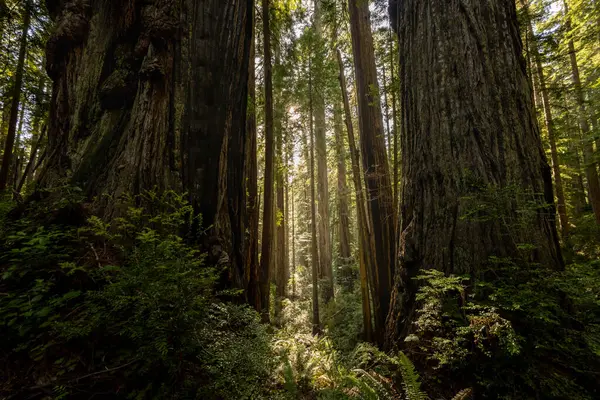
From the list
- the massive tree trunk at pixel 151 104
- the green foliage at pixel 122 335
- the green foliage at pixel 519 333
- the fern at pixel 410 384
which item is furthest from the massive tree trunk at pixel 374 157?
the green foliage at pixel 122 335

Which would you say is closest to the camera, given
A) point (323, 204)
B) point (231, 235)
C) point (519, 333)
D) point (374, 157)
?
point (519, 333)

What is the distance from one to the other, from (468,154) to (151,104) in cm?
383

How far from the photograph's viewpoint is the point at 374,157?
6570 millimetres

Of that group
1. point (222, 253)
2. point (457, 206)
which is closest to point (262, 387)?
point (222, 253)

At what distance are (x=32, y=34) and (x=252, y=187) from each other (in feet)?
21.6

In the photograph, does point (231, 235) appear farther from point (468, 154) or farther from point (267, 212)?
point (468, 154)

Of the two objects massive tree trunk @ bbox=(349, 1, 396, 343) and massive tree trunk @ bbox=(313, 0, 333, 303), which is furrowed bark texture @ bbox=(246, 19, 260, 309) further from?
massive tree trunk @ bbox=(313, 0, 333, 303)

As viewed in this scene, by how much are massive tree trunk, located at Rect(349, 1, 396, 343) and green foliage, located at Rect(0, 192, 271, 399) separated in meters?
4.39

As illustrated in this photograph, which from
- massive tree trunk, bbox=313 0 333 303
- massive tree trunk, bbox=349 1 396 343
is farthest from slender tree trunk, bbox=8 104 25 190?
massive tree trunk, bbox=313 0 333 303

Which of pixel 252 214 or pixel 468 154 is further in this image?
pixel 252 214

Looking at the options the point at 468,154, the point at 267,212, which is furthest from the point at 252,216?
the point at 468,154

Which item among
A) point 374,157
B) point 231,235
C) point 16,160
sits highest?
point 16,160

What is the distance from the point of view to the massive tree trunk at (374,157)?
238 inches

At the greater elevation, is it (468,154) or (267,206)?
(468,154)
